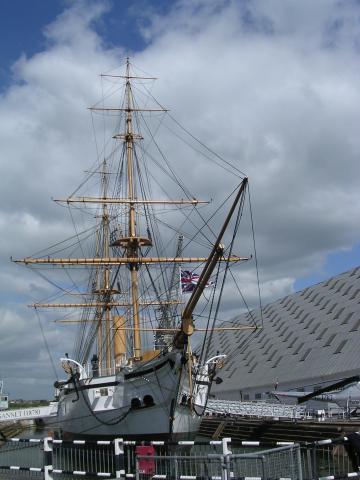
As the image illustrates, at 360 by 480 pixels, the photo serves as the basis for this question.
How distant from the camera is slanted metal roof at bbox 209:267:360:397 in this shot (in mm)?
49844

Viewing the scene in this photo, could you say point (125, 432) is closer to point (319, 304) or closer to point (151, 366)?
point (151, 366)

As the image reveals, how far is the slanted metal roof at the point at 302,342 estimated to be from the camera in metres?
49.8

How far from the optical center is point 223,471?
10.3 metres

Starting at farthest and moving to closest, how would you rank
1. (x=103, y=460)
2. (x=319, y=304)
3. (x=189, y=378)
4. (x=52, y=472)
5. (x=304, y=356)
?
(x=319, y=304) < (x=304, y=356) < (x=189, y=378) < (x=103, y=460) < (x=52, y=472)

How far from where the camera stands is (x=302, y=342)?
57906 millimetres

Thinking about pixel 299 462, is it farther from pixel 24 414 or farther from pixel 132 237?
pixel 24 414

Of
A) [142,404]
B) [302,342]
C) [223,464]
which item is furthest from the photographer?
[302,342]

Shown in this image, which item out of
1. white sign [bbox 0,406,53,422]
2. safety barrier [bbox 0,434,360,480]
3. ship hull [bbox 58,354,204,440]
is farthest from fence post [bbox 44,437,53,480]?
white sign [bbox 0,406,53,422]

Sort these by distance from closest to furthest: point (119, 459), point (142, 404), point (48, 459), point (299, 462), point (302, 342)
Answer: point (299, 462), point (119, 459), point (48, 459), point (142, 404), point (302, 342)

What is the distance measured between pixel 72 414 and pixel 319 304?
38120mm

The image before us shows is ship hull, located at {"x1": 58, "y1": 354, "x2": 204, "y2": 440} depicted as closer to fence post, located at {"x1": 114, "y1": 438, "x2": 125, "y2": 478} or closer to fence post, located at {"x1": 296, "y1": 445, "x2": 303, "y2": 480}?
fence post, located at {"x1": 114, "y1": 438, "x2": 125, "y2": 478}

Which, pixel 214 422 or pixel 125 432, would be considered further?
pixel 214 422

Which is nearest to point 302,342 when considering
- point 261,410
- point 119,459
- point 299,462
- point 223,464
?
point 261,410

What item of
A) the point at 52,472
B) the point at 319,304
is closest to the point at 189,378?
the point at 52,472
